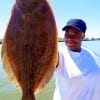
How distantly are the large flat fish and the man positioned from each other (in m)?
1.22

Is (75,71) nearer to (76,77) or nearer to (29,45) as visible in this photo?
(76,77)

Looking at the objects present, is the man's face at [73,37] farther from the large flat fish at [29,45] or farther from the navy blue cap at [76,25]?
the large flat fish at [29,45]

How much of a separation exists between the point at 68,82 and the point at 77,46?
53 centimetres

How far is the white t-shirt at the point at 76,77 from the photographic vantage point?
370 centimetres

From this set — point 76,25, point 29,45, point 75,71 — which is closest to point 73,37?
point 76,25

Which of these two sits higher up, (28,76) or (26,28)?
(26,28)

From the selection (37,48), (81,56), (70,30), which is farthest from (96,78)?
(37,48)

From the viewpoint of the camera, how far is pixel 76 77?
12.3 ft

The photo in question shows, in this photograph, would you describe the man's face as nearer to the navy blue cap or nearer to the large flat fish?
the navy blue cap

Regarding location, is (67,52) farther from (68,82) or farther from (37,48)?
(37,48)

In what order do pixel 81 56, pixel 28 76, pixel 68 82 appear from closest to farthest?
pixel 28 76, pixel 68 82, pixel 81 56

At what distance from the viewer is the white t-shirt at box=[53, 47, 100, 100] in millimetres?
3703

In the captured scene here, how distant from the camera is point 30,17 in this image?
2436 millimetres

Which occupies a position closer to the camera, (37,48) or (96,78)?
(37,48)
